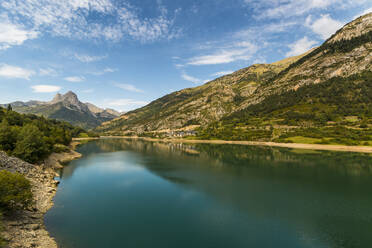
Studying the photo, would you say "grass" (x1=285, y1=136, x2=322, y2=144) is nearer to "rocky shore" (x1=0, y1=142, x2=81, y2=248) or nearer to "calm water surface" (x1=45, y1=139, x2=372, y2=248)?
"calm water surface" (x1=45, y1=139, x2=372, y2=248)

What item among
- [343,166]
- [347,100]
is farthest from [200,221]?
[347,100]

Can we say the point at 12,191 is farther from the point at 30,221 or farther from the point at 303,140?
the point at 303,140

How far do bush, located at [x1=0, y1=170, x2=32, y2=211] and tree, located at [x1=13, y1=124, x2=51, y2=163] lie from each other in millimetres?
36089

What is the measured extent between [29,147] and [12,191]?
41.3 metres

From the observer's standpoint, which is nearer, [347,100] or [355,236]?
[355,236]

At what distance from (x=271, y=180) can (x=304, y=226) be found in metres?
29.2

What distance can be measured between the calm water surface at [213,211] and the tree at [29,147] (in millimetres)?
12551

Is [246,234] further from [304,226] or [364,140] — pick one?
[364,140]

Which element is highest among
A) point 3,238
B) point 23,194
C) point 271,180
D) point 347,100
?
point 347,100

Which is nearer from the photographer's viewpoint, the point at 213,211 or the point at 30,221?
the point at 30,221

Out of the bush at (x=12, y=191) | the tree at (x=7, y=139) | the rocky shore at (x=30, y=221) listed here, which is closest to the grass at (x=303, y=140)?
the rocky shore at (x=30, y=221)

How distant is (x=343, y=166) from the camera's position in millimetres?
76875

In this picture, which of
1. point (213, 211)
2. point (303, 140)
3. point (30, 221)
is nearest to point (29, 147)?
point (30, 221)

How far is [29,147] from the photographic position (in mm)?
58844
